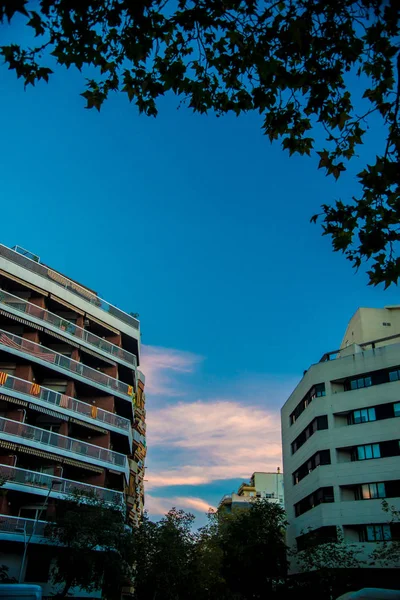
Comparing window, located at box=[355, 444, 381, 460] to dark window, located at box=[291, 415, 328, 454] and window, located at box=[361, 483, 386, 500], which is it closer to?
window, located at box=[361, 483, 386, 500]

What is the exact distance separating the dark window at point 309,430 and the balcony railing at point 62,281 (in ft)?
53.6

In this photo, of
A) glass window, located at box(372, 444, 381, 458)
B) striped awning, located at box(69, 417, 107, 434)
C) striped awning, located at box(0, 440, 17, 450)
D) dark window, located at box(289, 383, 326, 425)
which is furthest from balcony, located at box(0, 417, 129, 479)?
glass window, located at box(372, 444, 381, 458)

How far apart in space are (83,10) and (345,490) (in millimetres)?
39660

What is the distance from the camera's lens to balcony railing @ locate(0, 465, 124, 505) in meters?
27.9

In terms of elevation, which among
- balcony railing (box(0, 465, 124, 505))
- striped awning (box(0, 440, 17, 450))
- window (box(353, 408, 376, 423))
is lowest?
balcony railing (box(0, 465, 124, 505))

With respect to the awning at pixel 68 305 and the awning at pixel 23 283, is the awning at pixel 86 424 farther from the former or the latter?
the awning at pixel 23 283

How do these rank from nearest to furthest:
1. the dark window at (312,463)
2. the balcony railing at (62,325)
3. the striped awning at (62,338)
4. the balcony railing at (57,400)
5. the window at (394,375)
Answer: the balcony railing at (57,400) → the balcony railing at (62,325) → the striped awning at (62,338) → the window at (394,375) → the dark window at (312,463)

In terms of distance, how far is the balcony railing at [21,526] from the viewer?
2686cm

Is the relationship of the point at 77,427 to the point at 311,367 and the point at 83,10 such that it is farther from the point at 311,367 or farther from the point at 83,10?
the point at 83,10

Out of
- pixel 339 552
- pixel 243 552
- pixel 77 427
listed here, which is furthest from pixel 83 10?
pixel 243 552

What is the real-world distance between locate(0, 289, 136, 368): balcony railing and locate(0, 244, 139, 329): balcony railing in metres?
2.52

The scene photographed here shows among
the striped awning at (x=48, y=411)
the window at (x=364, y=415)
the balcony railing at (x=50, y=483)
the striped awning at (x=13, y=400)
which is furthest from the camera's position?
the window at (x=364, y=415)

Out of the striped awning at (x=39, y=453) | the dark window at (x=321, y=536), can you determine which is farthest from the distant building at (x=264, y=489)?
the striped awning at (x=39, y=453)

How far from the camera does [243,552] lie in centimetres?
4094
